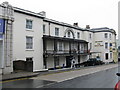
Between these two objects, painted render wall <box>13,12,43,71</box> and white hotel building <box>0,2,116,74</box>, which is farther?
painted render wall <box>13,12,43,71</box>

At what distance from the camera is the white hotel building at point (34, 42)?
1647 centimetres

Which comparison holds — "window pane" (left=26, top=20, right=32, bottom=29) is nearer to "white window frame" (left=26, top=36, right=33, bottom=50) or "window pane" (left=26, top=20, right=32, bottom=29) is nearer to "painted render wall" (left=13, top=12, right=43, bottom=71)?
"painted render wall" (left=13, top=12, right=43, bottom=71)

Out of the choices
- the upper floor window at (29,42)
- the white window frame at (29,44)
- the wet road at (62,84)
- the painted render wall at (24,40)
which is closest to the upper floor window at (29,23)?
the painted render wall at (24,40)

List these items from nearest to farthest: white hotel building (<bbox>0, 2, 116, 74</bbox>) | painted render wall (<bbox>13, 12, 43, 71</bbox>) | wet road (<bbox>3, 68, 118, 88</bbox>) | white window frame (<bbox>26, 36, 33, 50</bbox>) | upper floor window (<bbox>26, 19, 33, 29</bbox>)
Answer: wet road (<bbox>3, 68, 118, 88</bbox>), white hotel building (<bbox>0, 2, 116, 74</bbox>), painted render wall (<bbox>13, 12, 43, 71</bbox>), white window frame (<bbox>26, 36, 33, 50</bbox>), upper floor window (<bbox>26, 19, 33, 29</bbox>)

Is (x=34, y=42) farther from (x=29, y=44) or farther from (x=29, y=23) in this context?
(x=29, y=23)

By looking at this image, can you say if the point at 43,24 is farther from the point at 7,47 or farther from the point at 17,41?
the point at 7,47

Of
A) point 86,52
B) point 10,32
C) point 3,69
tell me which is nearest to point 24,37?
point 10,32

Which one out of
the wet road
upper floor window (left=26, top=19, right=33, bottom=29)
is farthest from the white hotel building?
the wet road

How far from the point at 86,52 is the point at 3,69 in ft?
79.5

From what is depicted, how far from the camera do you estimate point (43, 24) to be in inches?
1024

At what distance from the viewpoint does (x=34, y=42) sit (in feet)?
76.6

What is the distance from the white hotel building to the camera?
16469mm

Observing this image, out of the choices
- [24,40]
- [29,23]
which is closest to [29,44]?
[24,40]

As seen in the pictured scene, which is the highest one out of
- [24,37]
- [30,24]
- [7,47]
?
[30,24]
